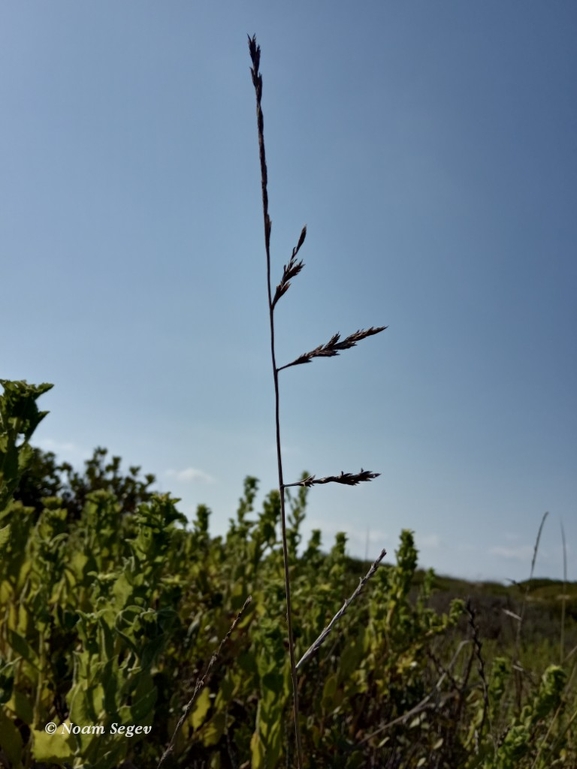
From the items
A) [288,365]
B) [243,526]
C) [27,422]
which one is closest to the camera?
[288,365]

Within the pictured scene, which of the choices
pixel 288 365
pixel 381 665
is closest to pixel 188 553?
pixel 381 665

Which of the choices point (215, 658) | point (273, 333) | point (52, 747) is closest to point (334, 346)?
point (273, 333)

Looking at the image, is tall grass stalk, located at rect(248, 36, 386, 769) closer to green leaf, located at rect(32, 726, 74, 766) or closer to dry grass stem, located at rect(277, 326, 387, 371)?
dry grass stem, located at rect(277, 326, 387, 371)

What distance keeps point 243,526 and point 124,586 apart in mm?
2246

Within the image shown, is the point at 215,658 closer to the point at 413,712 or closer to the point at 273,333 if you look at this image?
the point at 273,333

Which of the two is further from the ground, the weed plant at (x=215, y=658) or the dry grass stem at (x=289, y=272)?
the dry grass stem at (x=289, y=272)

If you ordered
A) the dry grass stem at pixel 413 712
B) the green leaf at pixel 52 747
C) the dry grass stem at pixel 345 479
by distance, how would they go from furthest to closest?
the dry grass stem at pixel 413 712, the green leaf at pixel 52 747, the dry grass stem at pixel 345 479

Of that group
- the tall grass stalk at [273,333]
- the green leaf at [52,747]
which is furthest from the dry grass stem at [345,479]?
the green leaf at [52,747]

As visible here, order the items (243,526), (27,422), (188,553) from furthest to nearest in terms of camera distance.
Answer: (243,526) < (188,553) < (27,422)

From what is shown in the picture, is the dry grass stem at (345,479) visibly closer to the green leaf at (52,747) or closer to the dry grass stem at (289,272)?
the dry grass stem at (289,272)

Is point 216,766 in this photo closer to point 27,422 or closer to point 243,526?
point 27,422

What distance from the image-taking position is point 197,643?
2840mm

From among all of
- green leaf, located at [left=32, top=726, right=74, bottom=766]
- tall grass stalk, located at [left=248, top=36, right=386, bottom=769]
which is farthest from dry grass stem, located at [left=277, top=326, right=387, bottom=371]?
green leaf, located at [left=32, top=726, right=74, bottom=766]

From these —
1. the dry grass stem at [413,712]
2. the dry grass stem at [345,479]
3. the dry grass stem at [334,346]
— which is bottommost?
the dry grass stem at [413,712]
